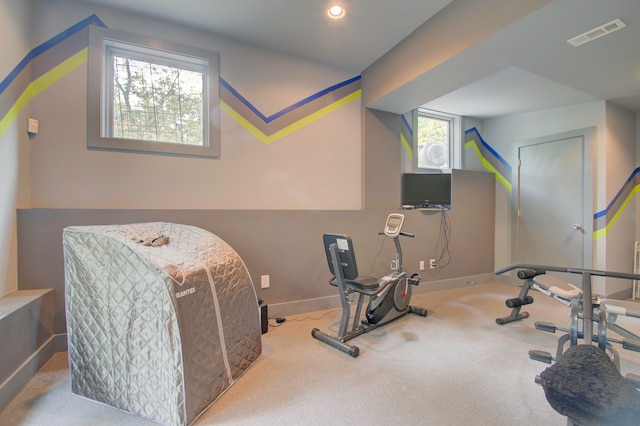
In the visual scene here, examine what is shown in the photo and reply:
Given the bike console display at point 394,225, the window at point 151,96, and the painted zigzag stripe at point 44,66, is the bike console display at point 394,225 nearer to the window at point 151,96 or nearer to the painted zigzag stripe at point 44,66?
the window at point 151,96

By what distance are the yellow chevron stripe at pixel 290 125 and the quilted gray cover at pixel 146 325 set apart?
5.43 feet

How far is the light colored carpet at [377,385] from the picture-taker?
5.48ft

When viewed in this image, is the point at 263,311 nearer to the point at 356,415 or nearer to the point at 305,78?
the point at 356,415

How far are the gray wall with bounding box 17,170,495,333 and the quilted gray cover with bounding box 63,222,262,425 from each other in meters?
0.80

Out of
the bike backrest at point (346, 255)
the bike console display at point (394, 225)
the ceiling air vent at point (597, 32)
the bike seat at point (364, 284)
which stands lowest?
the bike seat at point (364, 284)

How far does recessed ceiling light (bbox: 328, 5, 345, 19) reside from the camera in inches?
104

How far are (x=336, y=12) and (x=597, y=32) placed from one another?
6.94 feet

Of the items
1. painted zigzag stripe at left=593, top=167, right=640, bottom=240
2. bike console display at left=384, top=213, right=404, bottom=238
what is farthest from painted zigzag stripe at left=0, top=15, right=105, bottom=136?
painted zigzag stripe at left=593, top=167, right=640, bottom=240

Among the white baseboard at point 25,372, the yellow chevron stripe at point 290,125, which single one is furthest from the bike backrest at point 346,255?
the white baseboard at point 25,372

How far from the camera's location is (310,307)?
3395mm

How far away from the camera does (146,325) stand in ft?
5.37

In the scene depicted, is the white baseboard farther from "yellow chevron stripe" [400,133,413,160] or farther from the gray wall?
"yellow chevron stripe" [400,133,413,160]

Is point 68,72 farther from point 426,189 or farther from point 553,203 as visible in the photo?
point 553,203

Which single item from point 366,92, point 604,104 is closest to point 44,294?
point 366,92
